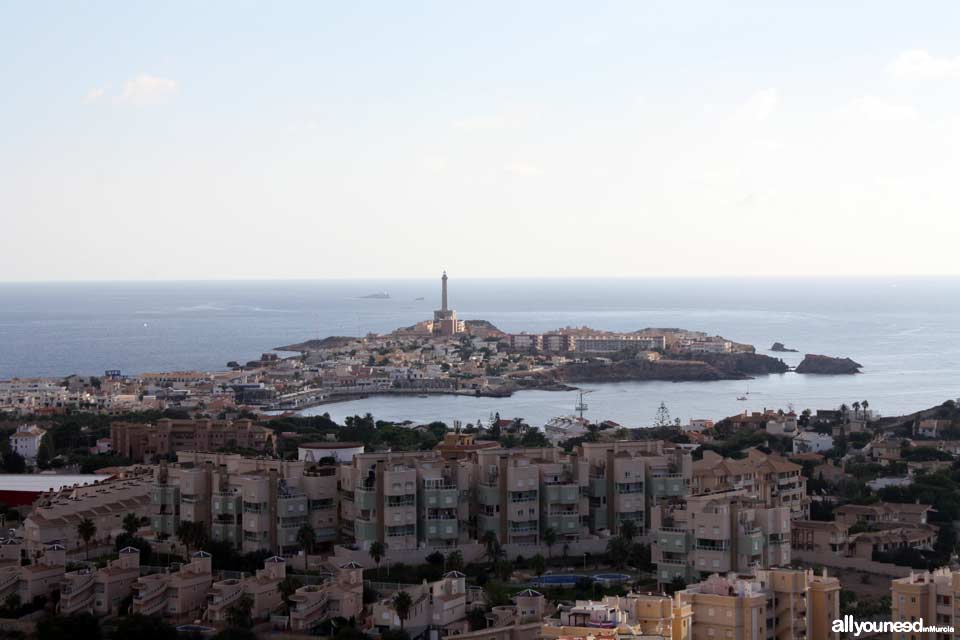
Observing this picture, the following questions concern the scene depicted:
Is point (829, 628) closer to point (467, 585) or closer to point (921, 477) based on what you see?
point (467, 585)

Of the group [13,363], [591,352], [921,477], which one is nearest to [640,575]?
[921,477]

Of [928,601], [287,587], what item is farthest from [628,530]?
[928,601]

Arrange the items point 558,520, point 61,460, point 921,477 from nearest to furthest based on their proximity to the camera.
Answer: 1. point 558,520
2. point 921,477
3. point 61,460

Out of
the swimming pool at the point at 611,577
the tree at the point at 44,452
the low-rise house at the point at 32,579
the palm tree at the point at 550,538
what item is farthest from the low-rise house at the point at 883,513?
the tree at the point at 44,452

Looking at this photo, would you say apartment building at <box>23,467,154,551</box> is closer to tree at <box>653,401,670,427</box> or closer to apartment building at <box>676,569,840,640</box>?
apartment building at <box>676,569,840,640</box>

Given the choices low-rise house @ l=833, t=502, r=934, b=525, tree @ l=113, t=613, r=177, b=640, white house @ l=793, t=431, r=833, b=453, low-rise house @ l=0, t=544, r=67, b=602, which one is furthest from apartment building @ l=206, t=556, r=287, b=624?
white house @ l=793, t=431, r=833, b=453

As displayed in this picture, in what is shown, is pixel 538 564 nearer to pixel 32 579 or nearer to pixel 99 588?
pixel 99 588
